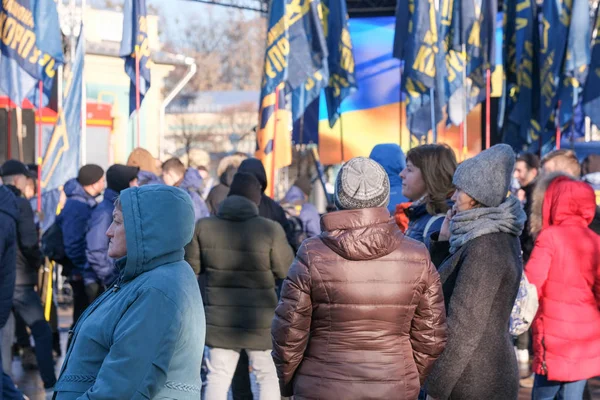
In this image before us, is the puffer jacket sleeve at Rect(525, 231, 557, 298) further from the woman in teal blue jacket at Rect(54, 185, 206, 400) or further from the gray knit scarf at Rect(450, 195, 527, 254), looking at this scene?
the woman in teal blue jacket at Rect(54, 185, 206, 400)

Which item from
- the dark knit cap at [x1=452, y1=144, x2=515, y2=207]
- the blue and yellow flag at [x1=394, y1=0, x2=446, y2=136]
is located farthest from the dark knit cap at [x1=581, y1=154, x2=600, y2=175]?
the dark knit cap at [x1=452, y1=144, x2=515, y2=207]

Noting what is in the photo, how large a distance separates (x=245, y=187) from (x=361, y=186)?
263cm

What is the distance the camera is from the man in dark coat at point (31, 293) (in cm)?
816

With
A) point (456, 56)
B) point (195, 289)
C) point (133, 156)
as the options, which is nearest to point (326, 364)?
point (195, 289)

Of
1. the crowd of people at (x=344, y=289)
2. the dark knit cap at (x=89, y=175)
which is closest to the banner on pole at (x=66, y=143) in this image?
the dark knit cap at (x=89, y=175)

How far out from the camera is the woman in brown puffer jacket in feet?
13.5

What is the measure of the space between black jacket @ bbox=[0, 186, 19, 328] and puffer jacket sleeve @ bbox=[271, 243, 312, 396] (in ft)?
9.69

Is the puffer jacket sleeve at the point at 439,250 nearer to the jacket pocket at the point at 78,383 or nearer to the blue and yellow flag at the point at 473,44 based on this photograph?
the jacket pocket at the point at 78,383

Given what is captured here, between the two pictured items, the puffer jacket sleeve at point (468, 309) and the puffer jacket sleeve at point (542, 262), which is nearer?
the puffer jacket sleeve at point (468, 309)

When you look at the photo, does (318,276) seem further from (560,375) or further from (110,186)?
(110,186)

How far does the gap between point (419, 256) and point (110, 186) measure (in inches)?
171

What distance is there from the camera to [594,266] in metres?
6.08

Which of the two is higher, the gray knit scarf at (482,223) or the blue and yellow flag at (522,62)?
the blue and yellow flag at (522,62)

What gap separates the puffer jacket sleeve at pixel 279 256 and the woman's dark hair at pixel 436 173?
1.33 m
